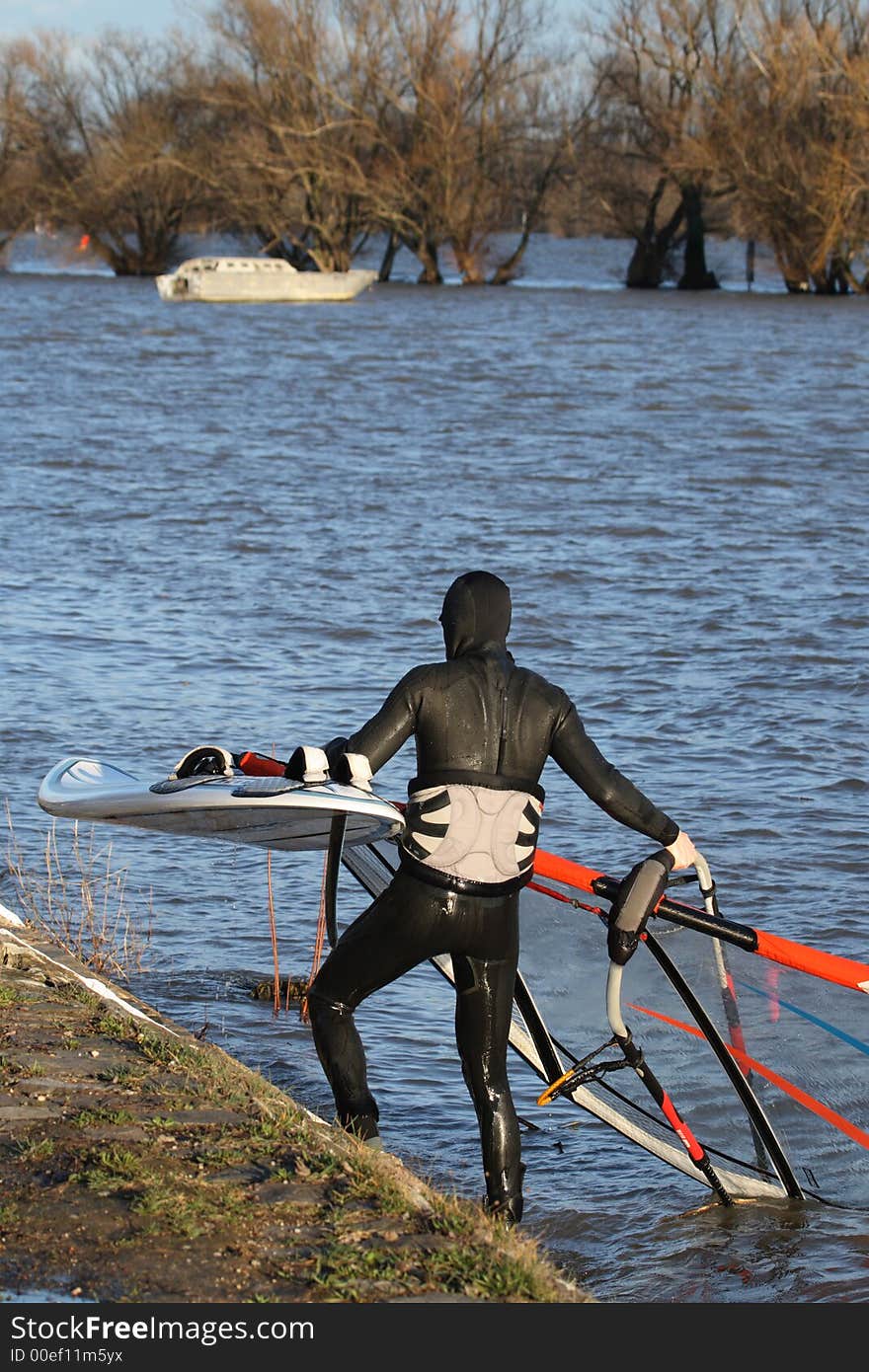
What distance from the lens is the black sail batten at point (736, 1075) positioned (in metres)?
6.16

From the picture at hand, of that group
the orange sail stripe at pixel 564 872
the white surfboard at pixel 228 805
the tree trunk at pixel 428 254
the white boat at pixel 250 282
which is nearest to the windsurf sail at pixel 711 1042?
the orange sail stripe at pixel 564 872

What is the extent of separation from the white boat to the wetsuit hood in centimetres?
6047

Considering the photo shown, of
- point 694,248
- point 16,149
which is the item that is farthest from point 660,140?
point 16,149

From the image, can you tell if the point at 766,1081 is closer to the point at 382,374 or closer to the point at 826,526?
the point at 826,526

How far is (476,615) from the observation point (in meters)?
5.14

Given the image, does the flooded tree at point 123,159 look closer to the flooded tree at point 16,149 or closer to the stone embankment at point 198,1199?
the flooded tree at point 16,149

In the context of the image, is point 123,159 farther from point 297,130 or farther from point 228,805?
point 228,805

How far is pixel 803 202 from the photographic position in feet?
217

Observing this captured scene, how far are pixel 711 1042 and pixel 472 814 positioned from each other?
1.71 m

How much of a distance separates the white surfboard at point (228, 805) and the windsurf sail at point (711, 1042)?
2.15ft

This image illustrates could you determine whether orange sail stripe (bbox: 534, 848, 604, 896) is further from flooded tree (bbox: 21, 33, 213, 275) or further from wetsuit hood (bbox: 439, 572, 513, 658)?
flooded tree (bbox: 21, 33, 213, 275)

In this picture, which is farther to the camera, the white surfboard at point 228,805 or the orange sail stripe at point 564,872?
the orange sail stripe at point 564,872

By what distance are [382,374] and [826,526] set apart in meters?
18.2

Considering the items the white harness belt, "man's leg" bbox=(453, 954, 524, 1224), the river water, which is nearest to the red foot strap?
the white harness belt
